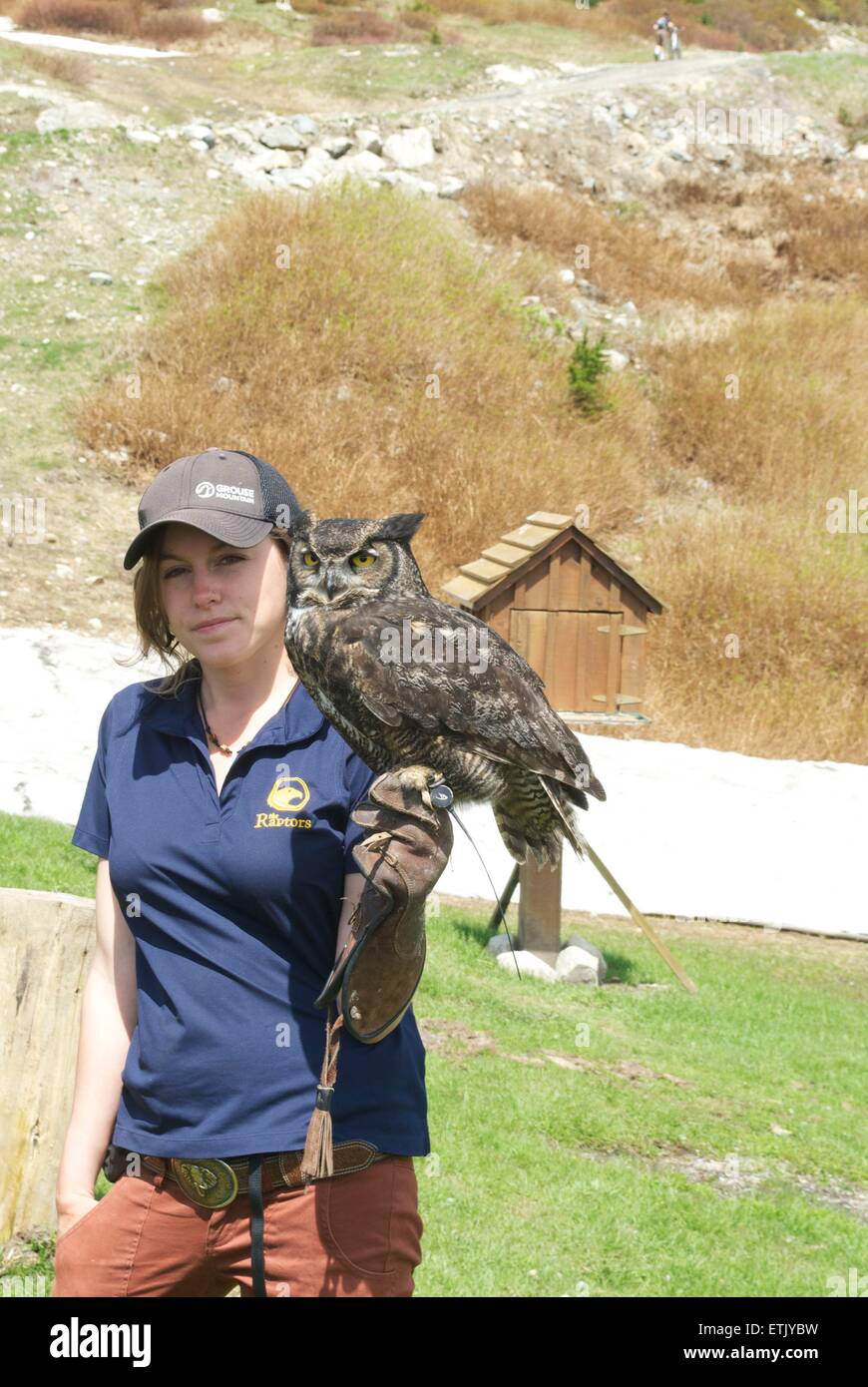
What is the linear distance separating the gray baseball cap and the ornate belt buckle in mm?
1104

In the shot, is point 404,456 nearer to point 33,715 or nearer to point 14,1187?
point 33,715

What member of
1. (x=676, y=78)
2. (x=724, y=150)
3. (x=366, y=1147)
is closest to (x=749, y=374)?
(x=724, y=150)

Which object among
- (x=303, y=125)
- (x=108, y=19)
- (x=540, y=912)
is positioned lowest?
(x=540, y=912)

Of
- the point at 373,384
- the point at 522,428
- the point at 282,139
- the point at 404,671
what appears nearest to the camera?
the point at 404,671

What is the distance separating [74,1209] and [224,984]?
512 millimetres

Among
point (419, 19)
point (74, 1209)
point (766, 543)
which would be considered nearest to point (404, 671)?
point (74, 1209)

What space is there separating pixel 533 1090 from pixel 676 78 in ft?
94.6

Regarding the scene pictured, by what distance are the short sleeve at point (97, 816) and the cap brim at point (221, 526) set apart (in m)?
0.37

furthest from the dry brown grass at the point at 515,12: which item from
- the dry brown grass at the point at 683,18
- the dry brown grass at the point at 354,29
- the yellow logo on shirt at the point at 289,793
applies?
the yellow logo on shirt at the point at 289,793

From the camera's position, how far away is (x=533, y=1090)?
571 cm

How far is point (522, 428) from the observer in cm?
1738

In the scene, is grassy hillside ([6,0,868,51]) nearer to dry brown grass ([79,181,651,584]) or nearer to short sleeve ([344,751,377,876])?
dry brown grass ([79,181,651,584])

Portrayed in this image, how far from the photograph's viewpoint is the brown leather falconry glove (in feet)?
6.91

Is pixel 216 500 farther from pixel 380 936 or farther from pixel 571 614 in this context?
pixel 571 614
